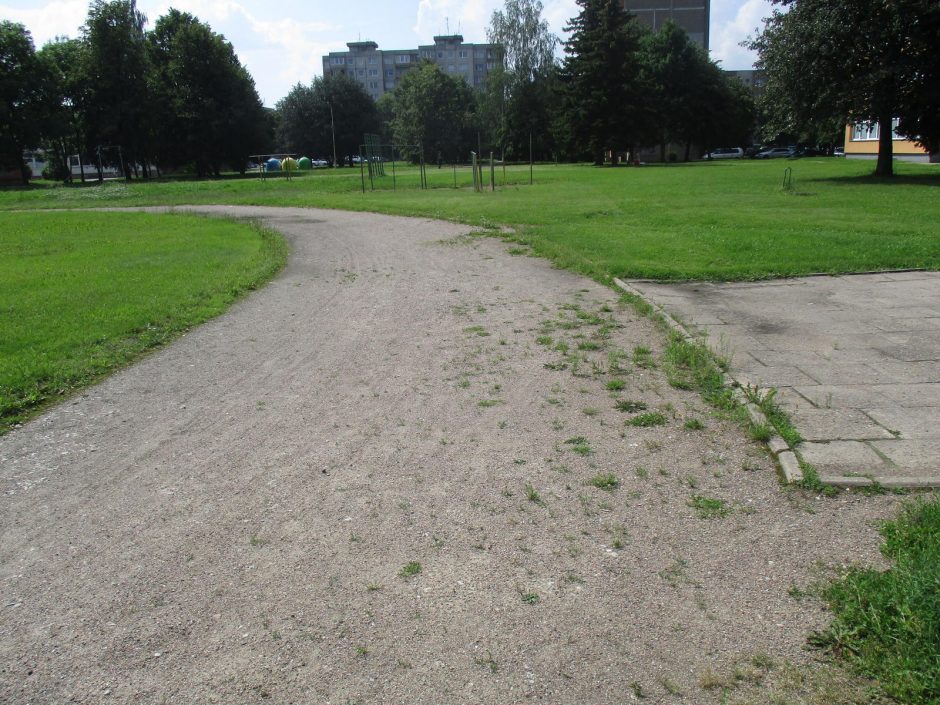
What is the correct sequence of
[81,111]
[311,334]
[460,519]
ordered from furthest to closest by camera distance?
[81,111] < [311,334] < [460,519]

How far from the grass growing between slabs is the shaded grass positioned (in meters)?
5.68

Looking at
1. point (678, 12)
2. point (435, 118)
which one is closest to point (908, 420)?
point (435, 118)

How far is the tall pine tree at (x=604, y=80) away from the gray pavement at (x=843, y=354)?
155ft

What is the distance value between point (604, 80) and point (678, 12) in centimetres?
5849

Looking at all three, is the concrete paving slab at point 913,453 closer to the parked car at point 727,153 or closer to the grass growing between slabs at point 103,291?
the grass growing between slabs at point 103,291

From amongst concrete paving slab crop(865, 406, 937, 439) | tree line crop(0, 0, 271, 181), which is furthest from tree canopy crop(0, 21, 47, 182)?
concrete paving slab crop(865, 406, 937, 439)

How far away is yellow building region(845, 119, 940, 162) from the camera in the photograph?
47.7 metres

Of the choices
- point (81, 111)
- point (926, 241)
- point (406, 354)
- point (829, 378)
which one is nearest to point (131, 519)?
point (406, 354)

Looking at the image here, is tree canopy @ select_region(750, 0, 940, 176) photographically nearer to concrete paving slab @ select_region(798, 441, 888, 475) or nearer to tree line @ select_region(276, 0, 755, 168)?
tree line @ select_region(276, 0, 755, 168)

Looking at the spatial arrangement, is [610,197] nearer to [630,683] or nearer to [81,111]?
[630,683]

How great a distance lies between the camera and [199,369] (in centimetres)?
710

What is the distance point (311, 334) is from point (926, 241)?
1138 centimetres

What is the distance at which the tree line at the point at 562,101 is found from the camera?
5419 centimetres

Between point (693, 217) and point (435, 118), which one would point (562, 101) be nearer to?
point (435, 118)
